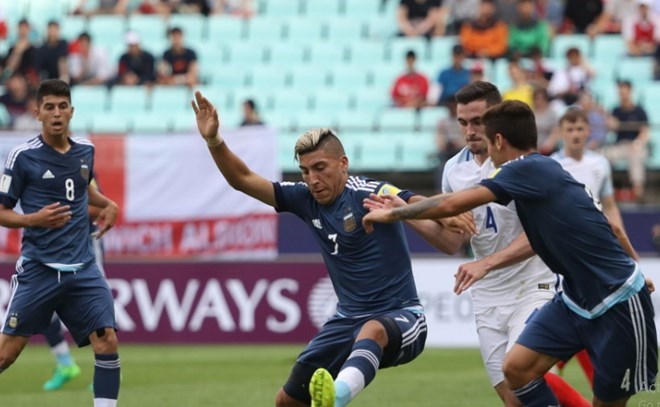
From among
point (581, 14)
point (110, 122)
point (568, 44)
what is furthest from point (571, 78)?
point (110, 122)

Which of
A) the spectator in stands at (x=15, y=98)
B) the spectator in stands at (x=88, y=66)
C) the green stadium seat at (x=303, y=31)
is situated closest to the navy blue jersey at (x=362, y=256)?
the spectator in stands at (x=15, y=98)

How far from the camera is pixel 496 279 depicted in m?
8.95

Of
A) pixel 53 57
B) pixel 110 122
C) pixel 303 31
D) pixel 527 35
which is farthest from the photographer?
pixel 303 31

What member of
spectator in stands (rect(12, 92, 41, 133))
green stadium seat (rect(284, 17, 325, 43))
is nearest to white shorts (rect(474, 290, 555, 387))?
spectator in stands (rect(12, 92, 41, 133))

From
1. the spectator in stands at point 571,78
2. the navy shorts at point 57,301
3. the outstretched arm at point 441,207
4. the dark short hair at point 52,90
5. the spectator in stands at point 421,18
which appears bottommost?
the navy shorts at point 57,301

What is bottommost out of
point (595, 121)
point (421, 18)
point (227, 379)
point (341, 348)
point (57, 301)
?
point (227, 379)

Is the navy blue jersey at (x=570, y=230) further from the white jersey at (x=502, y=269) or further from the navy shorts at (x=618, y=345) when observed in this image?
the white jersey at (x=502, y=269)

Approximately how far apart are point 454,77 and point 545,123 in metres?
2.22

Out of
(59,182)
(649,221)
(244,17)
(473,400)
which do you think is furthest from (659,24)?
(59,182)

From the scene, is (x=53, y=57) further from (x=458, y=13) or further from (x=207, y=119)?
(x=207, y=119)

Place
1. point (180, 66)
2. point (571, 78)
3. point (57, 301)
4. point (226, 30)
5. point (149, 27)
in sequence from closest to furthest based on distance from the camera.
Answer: point (57, 301)
point (571, 78)
point (180, 66)
point (226, 30)
point (149, 27)

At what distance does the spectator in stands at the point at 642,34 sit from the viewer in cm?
2098

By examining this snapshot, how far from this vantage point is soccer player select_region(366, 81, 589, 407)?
8758 mm

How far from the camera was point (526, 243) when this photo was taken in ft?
27.7
